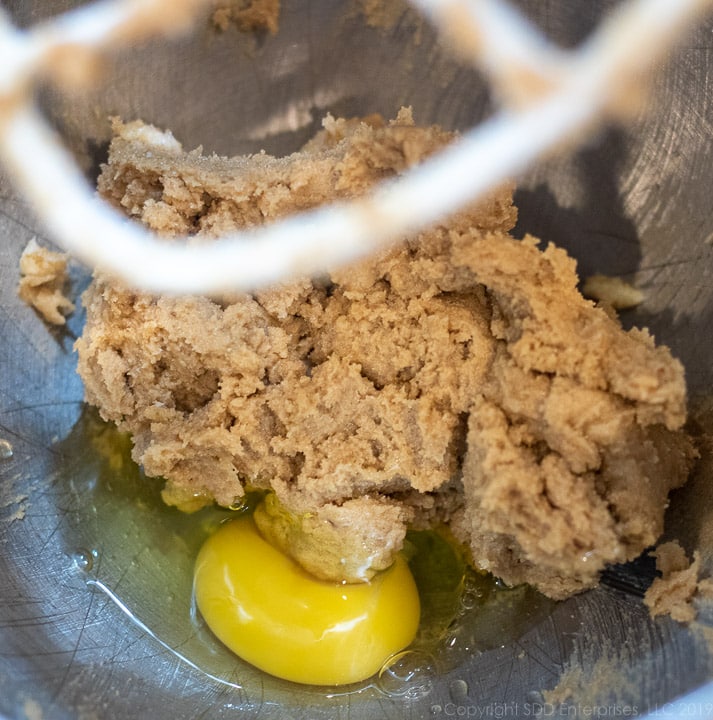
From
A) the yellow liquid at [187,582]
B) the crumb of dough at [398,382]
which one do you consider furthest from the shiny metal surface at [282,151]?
the crumb of dough at [398,382]

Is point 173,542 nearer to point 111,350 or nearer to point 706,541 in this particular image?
point 111,350

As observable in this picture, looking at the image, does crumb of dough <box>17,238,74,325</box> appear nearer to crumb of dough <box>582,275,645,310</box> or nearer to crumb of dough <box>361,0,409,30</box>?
crumb of dough <box>361,0,409,30</box>

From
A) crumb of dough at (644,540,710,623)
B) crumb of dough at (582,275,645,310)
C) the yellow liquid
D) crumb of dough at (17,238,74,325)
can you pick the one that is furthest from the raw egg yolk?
crumb of dough at (582,275,645,310)

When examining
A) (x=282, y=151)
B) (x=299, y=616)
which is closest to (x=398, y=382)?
(x=299, y=616)

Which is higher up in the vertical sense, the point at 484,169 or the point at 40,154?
the point at 484,169

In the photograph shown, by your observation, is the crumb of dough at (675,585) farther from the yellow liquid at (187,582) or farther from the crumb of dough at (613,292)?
the crumb of dough at (613,292)

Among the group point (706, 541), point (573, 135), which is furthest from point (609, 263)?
point (706, 541)

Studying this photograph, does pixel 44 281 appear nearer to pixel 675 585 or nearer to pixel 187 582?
pixel 187 582
